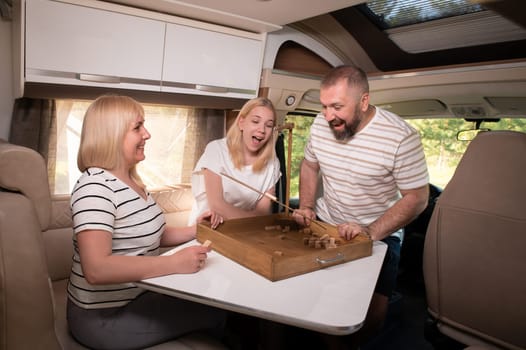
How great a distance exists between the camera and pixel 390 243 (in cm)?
209

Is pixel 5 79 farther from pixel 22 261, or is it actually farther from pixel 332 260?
pixel 332 260

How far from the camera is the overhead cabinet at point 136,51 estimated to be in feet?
7.30

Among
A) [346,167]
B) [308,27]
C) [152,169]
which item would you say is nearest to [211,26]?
[308,27]

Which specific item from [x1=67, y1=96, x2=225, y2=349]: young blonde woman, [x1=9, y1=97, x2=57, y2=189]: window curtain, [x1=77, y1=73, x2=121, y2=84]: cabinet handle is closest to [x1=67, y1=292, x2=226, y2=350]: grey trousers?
[x1=67, y1=96, x2=225, y2=349]: young blonde woman

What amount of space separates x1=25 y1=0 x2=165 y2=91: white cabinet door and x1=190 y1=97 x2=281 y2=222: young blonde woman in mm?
803

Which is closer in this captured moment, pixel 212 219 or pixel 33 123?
pixel 212 219

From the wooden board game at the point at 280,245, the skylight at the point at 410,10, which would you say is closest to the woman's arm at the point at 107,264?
the wooden board game at the point at 280,245

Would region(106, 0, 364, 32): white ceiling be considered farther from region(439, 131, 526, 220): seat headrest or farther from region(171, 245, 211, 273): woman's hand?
region(171, 245, 211, 273): woman's hand

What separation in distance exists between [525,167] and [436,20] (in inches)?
66.6

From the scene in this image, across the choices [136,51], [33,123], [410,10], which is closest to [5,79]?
[33,123]

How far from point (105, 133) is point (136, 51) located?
4.16 feet

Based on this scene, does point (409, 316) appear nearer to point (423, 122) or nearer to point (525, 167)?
point (423, 122)

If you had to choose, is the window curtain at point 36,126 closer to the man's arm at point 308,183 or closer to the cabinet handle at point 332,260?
the man's arm at point 308,183

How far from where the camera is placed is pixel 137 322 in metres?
1.44
